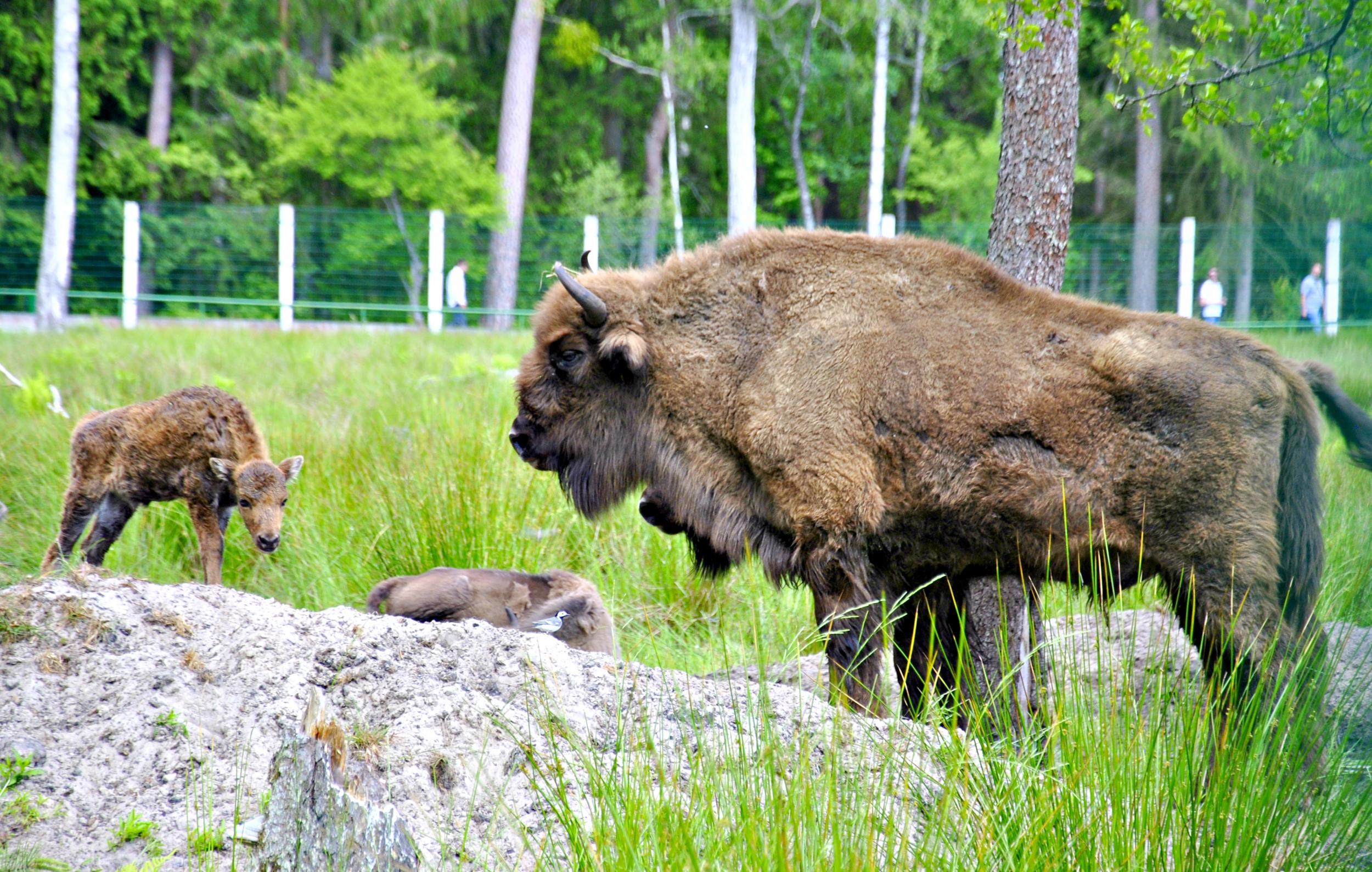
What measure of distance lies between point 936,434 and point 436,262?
2114cm

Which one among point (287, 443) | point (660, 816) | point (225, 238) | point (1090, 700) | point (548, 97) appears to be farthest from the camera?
point (548, 97)

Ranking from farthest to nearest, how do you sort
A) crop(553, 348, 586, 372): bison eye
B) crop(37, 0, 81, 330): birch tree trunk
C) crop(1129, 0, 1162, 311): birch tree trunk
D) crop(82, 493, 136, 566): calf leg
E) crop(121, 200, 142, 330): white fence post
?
crop(121, 200, 142, 330): white fence post
crop(1129, 0, 1162, 311): birch tree trunk
crop(37, 0, 81, 330): birch tree trunk
crop(82, 493, 136, 566): calf leg
crop(553, 348, 586, 372): bison eye

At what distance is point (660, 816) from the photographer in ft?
8.46

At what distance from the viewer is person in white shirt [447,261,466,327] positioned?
74.6 feet

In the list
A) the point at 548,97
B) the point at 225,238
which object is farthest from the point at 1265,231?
the point at 548,97

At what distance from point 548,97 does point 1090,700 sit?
117 feet

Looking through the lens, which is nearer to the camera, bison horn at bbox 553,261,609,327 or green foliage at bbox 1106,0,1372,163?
green foliage at bbox 1106,0,1372,163

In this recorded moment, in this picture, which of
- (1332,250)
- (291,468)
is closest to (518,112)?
(291,468)

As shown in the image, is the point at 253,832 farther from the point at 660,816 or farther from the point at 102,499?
the point at 102,499

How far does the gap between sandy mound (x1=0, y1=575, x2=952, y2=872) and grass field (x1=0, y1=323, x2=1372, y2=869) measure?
0.63 ft

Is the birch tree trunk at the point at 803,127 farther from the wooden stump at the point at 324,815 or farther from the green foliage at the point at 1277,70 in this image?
the wooden stump at the point at 324,815

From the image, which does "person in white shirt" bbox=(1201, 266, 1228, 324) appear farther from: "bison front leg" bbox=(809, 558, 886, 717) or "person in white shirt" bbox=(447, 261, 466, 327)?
"bison front leg" bbox=(809, 558, 886, 717)

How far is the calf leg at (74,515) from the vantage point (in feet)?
18.0

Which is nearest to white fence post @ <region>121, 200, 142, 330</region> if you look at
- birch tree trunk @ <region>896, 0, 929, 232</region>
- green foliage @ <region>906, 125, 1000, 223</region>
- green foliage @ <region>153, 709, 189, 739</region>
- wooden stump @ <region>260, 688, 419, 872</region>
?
birch tree trunk @ <region>896, 0, 929, 232</region>
